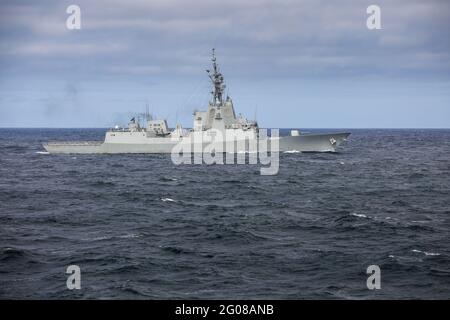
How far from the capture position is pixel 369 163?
187ft

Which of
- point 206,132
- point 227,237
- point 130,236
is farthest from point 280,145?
point 130,236

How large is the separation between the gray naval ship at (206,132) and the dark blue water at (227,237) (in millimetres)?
19770

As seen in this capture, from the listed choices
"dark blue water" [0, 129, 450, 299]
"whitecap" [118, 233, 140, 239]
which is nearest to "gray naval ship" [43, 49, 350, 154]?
"dark blue water" [0, 129, 450, 299]

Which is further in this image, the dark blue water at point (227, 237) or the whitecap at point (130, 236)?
the whitecap at point (130, 236)

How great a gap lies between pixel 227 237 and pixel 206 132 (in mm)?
39944

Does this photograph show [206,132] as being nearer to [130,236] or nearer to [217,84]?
[217,84]

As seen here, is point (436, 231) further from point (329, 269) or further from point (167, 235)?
point (167, 235)

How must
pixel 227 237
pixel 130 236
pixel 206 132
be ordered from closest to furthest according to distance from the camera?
1. pixel 227 237
2. pixel 130 236
3. pixel 206 132

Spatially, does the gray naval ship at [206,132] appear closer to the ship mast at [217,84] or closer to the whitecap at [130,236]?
the ship mast at [217,84]

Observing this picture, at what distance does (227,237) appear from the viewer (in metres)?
21.2

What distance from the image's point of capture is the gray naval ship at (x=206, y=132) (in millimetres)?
60531

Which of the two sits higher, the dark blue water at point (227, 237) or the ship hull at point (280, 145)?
the ship hull at point (280, 145)

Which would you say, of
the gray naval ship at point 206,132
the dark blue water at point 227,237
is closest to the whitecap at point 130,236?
the dark blue water at point 227,237
